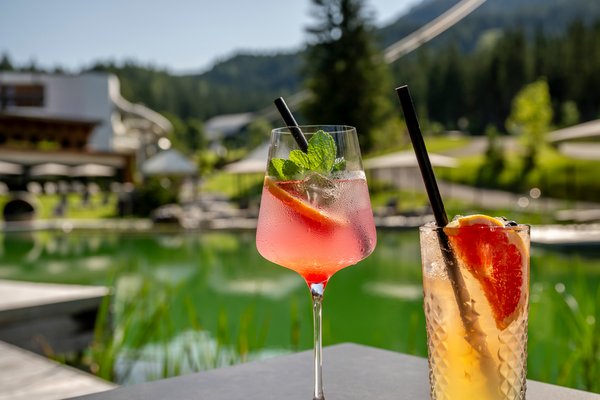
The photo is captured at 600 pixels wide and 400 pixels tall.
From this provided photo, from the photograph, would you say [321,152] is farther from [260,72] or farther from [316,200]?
[260,72]

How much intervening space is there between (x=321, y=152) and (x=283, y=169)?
7cm

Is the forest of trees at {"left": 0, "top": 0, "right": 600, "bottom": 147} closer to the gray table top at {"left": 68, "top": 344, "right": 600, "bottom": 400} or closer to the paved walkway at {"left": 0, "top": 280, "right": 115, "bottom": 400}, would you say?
the paved walkway at {"left": 0, "top": 280, "right": 115, "bottom": 400}

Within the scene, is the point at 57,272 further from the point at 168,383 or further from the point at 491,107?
the point at 491,107

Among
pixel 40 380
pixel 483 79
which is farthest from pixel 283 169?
Result: pixel 483 79

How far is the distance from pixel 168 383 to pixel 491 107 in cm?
5262

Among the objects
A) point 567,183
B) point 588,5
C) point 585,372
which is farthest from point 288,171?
point 588,5

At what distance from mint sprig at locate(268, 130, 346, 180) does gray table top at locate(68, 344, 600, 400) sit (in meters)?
0.33

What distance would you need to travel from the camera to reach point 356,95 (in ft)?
92.8

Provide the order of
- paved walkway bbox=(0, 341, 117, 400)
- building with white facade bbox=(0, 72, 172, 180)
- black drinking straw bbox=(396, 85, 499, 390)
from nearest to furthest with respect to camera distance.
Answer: black drinking straw bbox=(396, 85, 499, 390), paved walkway bbox=(0, 341, 117, 400), building with white facade bbox=(0, 72, 172, 180)

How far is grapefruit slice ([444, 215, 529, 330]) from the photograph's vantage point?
923 mm

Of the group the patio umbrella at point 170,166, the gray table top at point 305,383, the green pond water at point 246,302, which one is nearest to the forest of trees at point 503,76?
the patio umbrella at point 170,166

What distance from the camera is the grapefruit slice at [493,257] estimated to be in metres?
0.92

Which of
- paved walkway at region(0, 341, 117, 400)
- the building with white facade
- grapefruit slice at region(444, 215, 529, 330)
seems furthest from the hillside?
grapefruit slice at region(444, 215, 529, 330)

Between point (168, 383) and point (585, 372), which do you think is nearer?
point (168, 383)
